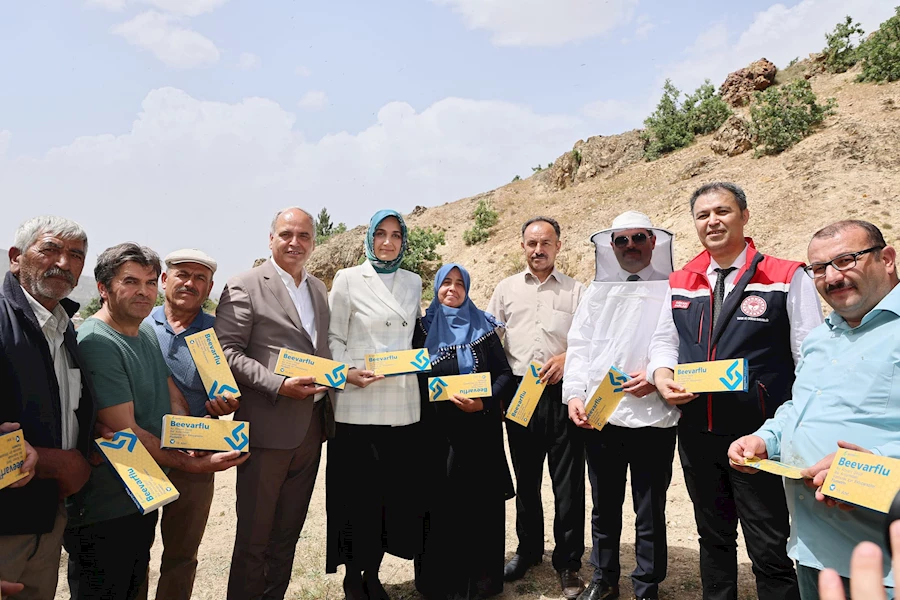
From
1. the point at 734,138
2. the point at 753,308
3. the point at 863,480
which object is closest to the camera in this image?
the point at 863,480

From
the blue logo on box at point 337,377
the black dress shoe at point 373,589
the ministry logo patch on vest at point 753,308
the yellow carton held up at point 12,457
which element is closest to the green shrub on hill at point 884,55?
the ministry logo patch on vest at point 753,308

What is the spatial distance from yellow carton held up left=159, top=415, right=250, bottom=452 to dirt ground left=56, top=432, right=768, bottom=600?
202 centimetres

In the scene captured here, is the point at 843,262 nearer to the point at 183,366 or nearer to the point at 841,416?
the point at 841,416

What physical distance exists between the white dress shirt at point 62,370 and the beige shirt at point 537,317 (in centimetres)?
293

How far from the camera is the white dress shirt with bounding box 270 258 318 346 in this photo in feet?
11.9

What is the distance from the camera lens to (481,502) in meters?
3.87

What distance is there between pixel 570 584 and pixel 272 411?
255 centimetres

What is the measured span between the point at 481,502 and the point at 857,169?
14706 mm

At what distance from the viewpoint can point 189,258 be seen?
3305 mm

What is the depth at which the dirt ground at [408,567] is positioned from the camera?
4.12 m

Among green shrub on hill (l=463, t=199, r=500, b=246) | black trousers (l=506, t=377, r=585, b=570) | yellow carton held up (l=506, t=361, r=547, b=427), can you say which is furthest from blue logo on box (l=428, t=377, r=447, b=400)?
green shrub on hill (l=463, t=199, r=500, b=246)

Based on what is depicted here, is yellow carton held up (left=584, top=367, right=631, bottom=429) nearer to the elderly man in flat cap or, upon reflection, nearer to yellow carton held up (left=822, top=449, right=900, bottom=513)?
yellow carton held up (left=822, top=449, right=900, bottom=513)

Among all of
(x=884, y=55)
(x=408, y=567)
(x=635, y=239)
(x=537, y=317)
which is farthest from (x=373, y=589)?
(x=884, y=55)

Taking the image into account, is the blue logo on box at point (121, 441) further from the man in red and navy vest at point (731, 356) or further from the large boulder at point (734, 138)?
the large boulder at point (734, 138)
